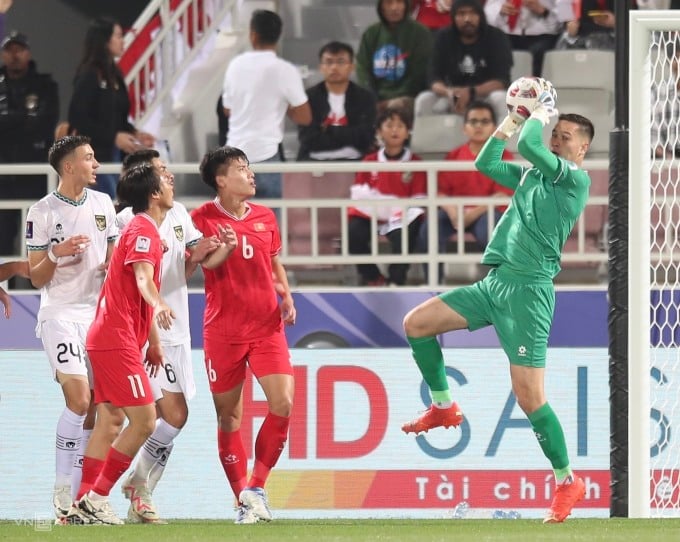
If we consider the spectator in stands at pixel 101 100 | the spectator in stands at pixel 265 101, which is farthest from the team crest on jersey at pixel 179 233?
the spectator in stands at pixel 101 100

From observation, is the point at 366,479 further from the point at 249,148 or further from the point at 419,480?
the point at 249,148

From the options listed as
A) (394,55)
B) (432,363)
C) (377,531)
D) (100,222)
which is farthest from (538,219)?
(394,55)

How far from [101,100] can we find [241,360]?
408 cm

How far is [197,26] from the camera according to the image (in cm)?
1339

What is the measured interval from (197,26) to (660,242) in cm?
522

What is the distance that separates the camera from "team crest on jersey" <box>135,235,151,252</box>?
23.4 feet

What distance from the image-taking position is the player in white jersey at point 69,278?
24.8 ft

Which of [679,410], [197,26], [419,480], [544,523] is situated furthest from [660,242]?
[197,26]

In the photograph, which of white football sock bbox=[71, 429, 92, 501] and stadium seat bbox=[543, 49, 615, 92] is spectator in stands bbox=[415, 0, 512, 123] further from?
white football sock bbox=[71, 429, 92, 501]

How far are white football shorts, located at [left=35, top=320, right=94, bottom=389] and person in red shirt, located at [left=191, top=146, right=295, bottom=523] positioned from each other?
1.96ft

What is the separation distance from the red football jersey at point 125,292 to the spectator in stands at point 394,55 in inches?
188

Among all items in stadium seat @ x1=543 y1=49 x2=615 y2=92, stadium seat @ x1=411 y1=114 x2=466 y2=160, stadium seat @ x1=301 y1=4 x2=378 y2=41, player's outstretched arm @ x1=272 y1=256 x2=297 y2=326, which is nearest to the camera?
player's outstretched arm @ x1=272 y1=256 x2=297 y2=326

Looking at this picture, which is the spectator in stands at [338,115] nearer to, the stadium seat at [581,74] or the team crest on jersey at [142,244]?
the stadium seat at [581,74]

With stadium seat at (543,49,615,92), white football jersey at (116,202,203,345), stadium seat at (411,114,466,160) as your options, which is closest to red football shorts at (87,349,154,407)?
white football jersey at (116,202,203,345)
